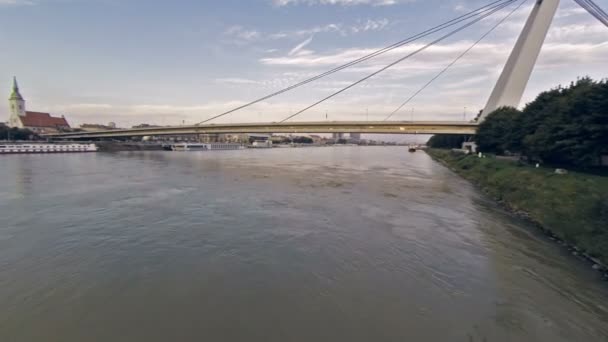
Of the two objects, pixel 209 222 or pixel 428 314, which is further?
pixel 209 222

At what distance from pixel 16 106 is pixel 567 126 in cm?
8546

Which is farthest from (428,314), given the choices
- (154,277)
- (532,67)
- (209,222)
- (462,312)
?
(532,67)

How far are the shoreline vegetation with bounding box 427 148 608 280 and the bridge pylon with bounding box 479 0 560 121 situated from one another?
866 cm

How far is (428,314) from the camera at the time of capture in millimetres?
3848

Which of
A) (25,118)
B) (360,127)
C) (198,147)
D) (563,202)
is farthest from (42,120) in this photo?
(563,202)

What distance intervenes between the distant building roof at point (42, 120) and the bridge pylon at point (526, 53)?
274 feet

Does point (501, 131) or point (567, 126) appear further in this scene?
point (501, 131)

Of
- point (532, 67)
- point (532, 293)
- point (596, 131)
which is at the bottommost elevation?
point (532, 293)

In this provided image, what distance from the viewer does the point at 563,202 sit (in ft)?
26.0

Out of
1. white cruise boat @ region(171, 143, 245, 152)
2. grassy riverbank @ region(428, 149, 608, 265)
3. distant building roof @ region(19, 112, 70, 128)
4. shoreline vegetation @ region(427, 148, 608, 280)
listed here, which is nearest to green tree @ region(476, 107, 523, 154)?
grassy riverbank @ region(428, 149, 608, 265)

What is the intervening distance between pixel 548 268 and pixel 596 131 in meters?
8.06

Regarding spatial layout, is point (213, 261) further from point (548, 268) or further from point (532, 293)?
point (548, 268)

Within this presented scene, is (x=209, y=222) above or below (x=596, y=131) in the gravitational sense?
below

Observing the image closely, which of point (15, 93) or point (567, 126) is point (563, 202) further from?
point (15, 93)
